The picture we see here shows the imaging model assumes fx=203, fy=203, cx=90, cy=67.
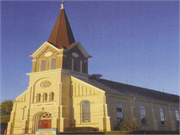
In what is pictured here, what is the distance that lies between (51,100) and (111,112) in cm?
1004

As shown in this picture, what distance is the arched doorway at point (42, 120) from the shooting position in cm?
3331

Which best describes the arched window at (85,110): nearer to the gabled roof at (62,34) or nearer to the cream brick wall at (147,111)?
the cream brick wall at (147,111)

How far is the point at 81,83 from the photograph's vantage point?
113ft

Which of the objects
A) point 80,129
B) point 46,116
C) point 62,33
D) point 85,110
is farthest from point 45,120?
point 62,33

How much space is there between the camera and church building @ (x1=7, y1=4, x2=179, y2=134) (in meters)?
31.8

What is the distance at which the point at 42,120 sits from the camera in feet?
111

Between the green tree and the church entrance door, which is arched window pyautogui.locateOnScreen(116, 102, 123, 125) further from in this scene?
the green tree

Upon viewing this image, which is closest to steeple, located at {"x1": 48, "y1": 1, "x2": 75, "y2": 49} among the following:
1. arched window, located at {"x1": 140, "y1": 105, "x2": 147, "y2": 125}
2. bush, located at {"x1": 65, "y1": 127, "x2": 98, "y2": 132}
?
bush, located at {"x1": 65, "y1": 127, "x2": 98, "y2": 132}

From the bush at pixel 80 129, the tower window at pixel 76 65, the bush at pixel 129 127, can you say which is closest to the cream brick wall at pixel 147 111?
the bush at pixel 129 127

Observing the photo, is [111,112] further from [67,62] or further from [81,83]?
[67,62]

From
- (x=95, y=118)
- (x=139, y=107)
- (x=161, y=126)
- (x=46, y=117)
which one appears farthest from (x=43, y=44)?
(x=161, y=126)

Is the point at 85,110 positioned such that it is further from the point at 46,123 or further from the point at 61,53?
the point at 61,53

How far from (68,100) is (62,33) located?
1410 centimetres

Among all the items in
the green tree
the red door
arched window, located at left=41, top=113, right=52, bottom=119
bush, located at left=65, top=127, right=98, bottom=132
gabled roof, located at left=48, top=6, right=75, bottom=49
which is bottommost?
bush, located at left=65, top=127, right=98, bottom=132
